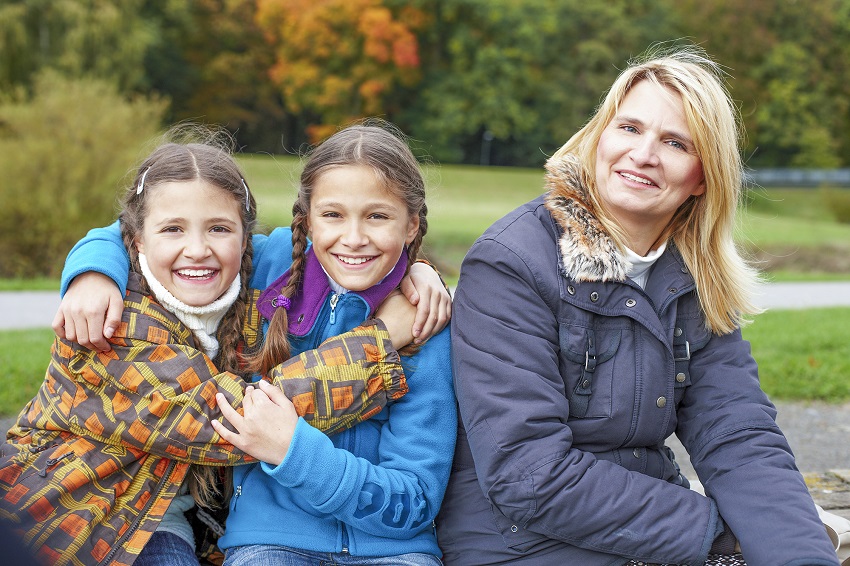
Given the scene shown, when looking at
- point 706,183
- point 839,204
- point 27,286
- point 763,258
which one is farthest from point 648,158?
point 839,204

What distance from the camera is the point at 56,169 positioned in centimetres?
1199

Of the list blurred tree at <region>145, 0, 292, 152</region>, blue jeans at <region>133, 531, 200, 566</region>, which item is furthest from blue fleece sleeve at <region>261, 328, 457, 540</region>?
blurred tree at <region>145, 0, 292, 152</region>

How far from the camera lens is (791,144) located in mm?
39938

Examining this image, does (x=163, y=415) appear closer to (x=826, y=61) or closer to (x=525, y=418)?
(x=525, y=418)

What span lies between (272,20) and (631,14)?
1605 cm

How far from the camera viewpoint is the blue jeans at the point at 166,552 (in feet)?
7.61

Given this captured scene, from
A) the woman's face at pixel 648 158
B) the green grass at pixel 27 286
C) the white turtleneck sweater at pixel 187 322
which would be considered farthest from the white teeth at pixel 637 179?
the green grass at pixel 27 286

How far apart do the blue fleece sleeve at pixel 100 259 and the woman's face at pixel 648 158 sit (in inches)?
52.5

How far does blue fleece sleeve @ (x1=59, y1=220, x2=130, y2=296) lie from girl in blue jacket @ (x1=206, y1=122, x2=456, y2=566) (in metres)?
0.39

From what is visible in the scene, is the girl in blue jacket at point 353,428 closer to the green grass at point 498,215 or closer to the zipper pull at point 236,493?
the zipper pull at point 236,493

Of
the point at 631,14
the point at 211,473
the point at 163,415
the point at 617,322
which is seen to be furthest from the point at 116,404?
the point at 631,14

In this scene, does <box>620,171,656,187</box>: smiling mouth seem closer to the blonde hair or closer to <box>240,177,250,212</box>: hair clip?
the blonde hair

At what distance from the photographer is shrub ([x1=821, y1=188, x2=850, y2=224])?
80.0 ft

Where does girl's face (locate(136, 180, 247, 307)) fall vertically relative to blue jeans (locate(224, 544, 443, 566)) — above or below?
above
